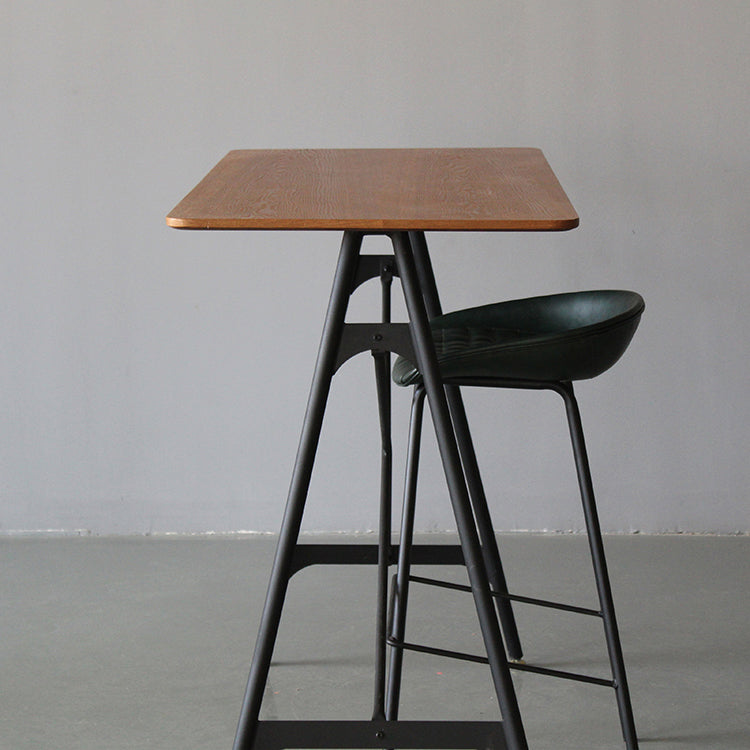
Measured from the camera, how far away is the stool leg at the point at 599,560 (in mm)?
2234

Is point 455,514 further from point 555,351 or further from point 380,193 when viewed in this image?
point 380,193

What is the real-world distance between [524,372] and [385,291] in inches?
13.7

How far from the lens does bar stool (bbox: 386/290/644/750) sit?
6.79 ft

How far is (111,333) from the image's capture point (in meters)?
3.64

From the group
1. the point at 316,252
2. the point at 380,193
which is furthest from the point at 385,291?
the point at 316,252

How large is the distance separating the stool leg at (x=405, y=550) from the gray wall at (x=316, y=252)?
1.27 metres

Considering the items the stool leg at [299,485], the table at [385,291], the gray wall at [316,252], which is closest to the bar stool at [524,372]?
the table at [385,291]

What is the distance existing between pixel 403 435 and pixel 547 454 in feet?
1.55

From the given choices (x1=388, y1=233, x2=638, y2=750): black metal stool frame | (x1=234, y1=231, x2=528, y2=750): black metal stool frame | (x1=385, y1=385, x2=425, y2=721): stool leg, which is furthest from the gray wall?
(x1=234, y1=231, x2=528, y2=750): black metal stool frame

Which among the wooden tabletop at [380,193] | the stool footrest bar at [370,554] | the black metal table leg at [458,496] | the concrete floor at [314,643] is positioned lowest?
the concrete floor at [314,643]

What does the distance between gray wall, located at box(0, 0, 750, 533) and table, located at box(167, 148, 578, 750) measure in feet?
4.23

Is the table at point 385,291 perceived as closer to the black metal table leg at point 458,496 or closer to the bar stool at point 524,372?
the black metal table leg at point 458,496

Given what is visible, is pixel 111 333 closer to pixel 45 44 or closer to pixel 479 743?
pixel 45 44

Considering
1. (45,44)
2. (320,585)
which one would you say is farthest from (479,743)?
(45,44)
